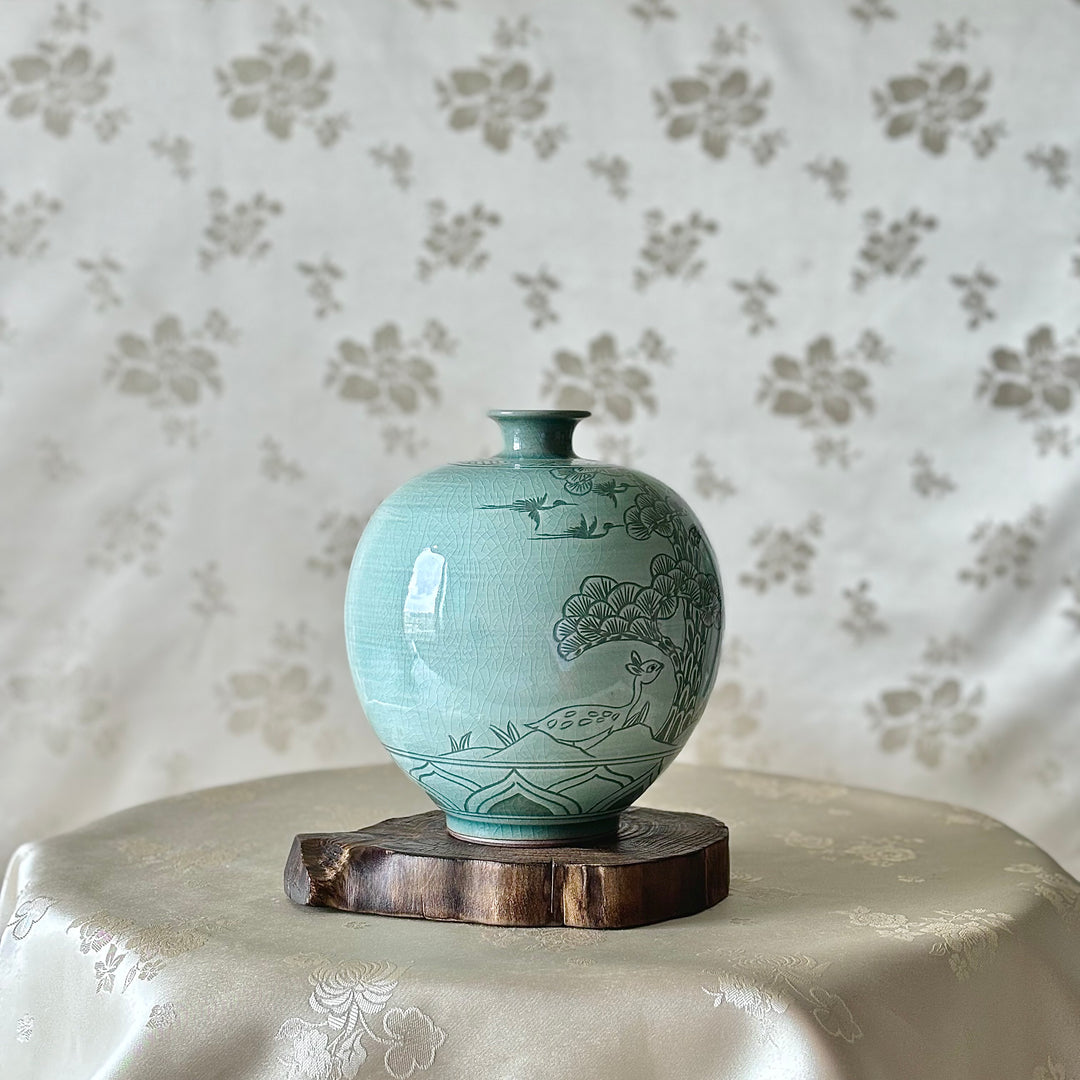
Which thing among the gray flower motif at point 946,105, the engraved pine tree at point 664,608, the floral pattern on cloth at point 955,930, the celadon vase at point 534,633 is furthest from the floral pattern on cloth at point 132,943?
the gray flower motif at point 946,105

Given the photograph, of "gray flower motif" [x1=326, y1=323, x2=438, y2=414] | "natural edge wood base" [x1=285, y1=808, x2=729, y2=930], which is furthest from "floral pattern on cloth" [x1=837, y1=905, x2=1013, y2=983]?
"gray flower motif" [x1=326, y1=323, x2=438, y2=414]

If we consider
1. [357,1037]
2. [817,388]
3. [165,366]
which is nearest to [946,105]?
Answer: [817,388]

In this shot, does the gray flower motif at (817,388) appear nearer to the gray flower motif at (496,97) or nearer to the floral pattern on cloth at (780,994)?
the gray flower motif at (496,97)

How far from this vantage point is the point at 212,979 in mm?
786

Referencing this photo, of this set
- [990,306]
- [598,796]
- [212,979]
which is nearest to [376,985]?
[212,979]

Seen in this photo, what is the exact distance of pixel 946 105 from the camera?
5.78 feet

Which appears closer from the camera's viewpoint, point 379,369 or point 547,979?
point 547,979

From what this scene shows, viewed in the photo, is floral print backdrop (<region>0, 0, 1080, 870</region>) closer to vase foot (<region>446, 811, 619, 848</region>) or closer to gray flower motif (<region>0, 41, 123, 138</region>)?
gray flower motif (<region>0, 41, 123, 138</region>)

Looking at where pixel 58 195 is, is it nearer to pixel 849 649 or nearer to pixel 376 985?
pixel 849 649

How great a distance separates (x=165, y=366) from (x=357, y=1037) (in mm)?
1225

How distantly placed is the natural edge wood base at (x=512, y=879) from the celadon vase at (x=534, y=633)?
0.04 meters

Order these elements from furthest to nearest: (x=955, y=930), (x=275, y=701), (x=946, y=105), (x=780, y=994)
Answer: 1. (x=275, y=701)
2. (x=946, y=105)
3. (x=955, y=930)
4. (x=780, y=994)

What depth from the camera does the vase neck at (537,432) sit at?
36.1 inches

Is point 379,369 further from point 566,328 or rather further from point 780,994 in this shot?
point 780,994
